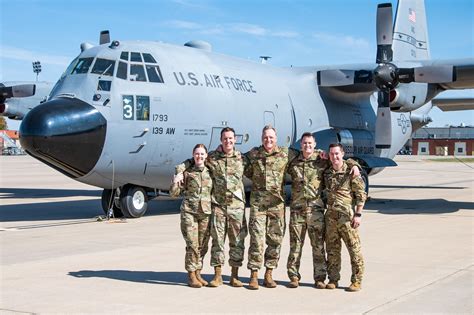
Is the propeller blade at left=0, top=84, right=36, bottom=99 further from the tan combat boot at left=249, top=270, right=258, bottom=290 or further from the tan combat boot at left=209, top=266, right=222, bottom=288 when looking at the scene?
the tan combat boot at left=249, top=270, right=258, bottom=290

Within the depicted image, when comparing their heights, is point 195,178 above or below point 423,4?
below

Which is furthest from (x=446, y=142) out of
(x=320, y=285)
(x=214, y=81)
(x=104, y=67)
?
(x=320, y=285)

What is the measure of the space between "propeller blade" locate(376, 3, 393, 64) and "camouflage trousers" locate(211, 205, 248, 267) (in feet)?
38.4

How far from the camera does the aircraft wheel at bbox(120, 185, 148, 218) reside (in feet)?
46.1

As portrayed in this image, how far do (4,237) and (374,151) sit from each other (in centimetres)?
1265

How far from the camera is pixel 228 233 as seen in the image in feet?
24.3

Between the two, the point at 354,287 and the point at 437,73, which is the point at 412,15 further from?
the point at 354,287

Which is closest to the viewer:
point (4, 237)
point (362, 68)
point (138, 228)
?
point (4, 237)

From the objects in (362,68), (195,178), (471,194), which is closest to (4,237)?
(195,178)

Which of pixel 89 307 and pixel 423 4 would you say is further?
pixel 423 4

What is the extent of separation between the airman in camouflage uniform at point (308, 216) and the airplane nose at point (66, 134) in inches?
237

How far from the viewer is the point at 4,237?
11.4m

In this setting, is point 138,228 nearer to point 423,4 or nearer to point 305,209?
point 305,209

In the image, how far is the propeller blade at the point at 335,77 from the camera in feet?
61.9
